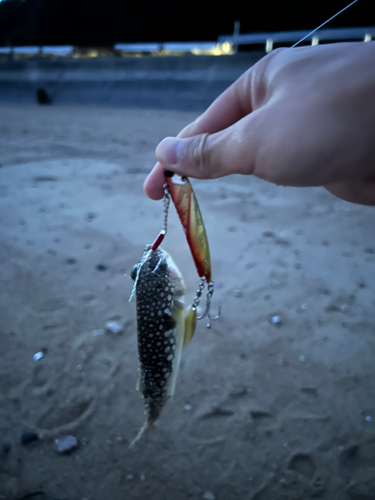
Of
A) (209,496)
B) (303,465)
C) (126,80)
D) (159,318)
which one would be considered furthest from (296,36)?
(209,496)

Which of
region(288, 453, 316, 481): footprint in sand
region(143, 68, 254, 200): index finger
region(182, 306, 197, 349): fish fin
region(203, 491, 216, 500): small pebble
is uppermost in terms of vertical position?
region(143, 68, 254, 200): index finger

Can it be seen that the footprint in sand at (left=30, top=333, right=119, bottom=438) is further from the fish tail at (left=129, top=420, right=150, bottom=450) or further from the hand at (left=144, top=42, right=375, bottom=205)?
the hand at (left=144, top=42, right=375, bottom=205)

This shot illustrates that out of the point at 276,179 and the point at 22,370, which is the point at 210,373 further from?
the point at 276,179

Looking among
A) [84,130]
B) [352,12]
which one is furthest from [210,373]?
[352,12]

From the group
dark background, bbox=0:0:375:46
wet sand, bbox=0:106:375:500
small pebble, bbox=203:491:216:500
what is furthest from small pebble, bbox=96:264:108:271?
dark background, bbox=0:0:375:46

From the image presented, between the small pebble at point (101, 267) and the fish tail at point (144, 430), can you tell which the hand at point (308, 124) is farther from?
the small pebble at point (101, 267)

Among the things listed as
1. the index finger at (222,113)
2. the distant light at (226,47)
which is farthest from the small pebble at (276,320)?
the distant light at (226,47)
